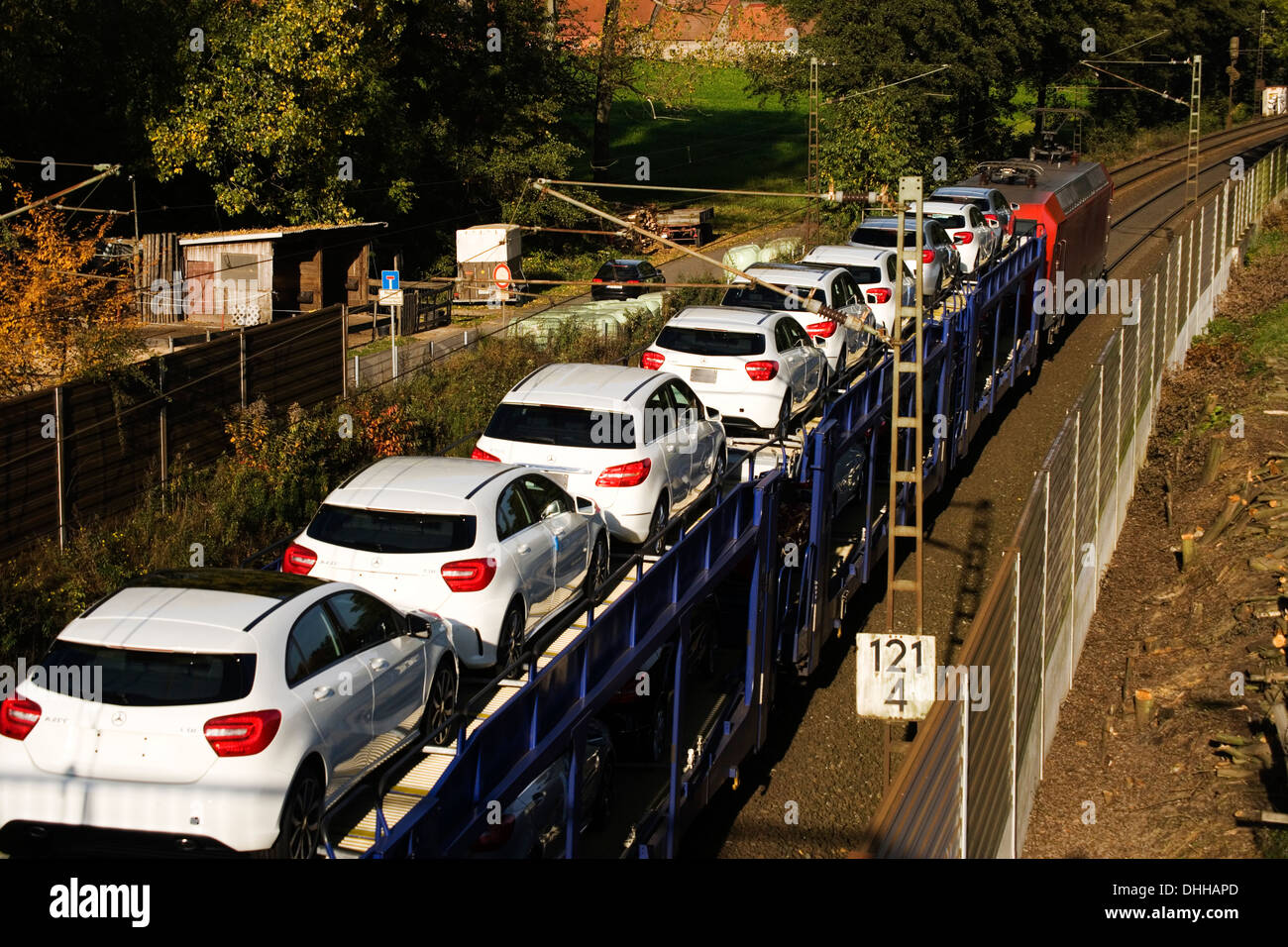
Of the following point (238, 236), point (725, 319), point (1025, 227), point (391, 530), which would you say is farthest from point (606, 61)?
point (391, 530)

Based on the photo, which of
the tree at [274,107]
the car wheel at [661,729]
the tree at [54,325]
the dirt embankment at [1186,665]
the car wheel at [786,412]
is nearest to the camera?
the dirt embankment at [1186,665]

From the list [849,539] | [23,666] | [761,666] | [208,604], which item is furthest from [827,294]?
[208,604]

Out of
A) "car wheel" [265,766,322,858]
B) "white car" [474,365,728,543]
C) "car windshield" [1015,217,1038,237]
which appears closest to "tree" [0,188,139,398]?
"white car" [474,365,728,543]

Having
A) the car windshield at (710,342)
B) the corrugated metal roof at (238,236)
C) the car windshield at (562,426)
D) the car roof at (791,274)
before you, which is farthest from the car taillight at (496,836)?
the corrugated metal roof at (238,236)

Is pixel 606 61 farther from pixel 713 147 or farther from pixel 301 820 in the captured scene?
pixel 301 820

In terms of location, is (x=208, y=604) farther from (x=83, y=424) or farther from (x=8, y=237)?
(x=8, y=237)

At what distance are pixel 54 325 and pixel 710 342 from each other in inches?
330

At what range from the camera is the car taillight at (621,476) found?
1291 cm

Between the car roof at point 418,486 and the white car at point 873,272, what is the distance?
12112 millimetres

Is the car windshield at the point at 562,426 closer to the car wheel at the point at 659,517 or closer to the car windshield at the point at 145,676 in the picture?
the car wheel at the point at 659,517

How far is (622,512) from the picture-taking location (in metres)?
13.0

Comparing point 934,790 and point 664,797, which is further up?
point 934,790

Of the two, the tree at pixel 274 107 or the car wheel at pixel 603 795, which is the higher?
the tree at pixel 274 107
